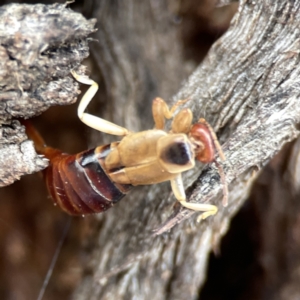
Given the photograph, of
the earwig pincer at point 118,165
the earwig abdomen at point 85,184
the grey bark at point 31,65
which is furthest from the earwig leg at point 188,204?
the grey bark at point 31,65

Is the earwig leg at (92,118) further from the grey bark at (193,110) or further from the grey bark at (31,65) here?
the grey bark at (31,65)

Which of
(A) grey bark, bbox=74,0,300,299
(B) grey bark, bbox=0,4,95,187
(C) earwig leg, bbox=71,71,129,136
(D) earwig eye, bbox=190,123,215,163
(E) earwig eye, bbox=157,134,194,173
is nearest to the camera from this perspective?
(B) grey bark, bbox=0,4,95,187

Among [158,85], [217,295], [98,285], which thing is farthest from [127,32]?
[217,295]

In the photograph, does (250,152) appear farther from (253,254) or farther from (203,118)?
(253,254)

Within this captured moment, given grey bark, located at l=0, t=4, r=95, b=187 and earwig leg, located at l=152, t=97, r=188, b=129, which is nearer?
grey bark, located at l=0, t=4, r=95, b=187

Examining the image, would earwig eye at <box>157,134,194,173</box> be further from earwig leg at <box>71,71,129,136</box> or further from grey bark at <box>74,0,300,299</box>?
earwig leg at <box>71,71,129,136</box>

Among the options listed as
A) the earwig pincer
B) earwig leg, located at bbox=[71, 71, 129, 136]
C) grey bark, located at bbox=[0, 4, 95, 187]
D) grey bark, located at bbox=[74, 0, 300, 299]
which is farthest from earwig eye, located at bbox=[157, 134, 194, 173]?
grey bark, located at bbox=[0, 4, 95, 187]
